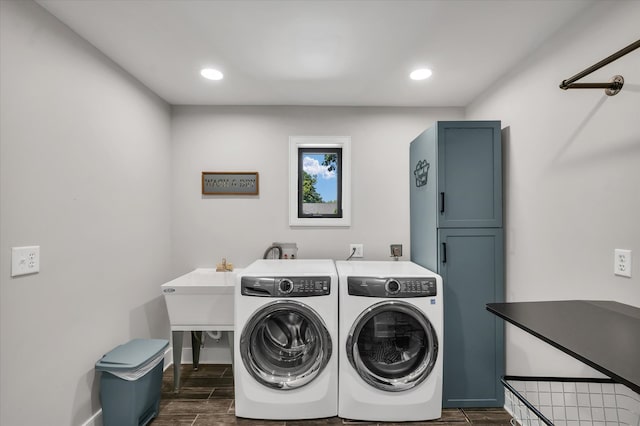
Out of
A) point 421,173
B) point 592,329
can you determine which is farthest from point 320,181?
point 592,329

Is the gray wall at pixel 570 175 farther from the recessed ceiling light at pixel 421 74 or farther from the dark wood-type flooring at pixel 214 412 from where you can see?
the recessed ceiling light at pixel 421 74

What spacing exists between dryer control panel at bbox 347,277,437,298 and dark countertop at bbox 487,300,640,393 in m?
0.63

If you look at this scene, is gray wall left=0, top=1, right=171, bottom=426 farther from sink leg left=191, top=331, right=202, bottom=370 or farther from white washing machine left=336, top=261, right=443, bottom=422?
white washing machine left=336, top=261, right=443, bottom=422

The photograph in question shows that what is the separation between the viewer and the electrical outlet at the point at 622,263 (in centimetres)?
135

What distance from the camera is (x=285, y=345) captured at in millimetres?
2129

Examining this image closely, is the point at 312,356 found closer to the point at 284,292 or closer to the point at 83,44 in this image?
the point at 284,292

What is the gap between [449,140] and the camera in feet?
7.17

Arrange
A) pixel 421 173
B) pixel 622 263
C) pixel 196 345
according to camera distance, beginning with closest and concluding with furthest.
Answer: pixel 622 263 < pixel 421 173 < pixel 196 345

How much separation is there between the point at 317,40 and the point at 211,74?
0.91 meters

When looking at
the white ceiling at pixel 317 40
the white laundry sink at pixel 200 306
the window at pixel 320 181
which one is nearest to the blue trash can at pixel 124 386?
the white laundry sink at pixel 200 306

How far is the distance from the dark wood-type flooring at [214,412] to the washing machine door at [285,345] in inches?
12.7

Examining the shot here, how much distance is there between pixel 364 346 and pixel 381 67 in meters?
1.91

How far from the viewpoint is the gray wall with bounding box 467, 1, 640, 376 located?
1.38 m

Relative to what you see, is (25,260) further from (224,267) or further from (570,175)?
(570,175)
